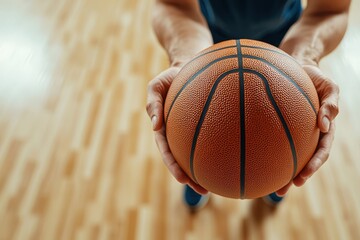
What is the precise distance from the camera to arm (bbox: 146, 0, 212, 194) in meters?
0.85

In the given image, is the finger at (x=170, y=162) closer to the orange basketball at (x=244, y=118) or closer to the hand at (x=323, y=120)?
the orange basketball at (x=244, y=118)

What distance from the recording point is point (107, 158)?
167cm

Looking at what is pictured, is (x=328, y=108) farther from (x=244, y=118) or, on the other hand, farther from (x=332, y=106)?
(x=244, y=118)

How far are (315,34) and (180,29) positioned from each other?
1.32 ft

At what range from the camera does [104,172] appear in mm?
1618

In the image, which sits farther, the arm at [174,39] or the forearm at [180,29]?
the forearm at [180,29]

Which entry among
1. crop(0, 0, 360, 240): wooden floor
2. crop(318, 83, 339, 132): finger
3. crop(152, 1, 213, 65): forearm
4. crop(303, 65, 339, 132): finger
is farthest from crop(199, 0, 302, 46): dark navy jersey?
crop(0, 0, 360, 240): wooden floor

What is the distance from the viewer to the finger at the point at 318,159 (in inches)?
30.4

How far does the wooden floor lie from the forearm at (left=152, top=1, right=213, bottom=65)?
69 centimetres

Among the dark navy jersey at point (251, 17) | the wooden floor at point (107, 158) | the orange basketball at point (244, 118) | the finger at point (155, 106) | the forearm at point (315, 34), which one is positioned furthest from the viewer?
the wooden floor at point (107, 158)

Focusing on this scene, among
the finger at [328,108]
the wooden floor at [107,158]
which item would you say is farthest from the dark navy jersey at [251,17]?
the wooden floor at [107,158]

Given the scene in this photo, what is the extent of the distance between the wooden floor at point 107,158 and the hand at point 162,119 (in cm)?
66

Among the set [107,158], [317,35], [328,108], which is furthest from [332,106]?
[107,158]

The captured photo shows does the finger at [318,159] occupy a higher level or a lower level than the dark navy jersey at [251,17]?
lower
